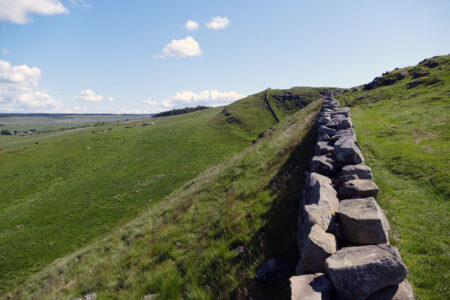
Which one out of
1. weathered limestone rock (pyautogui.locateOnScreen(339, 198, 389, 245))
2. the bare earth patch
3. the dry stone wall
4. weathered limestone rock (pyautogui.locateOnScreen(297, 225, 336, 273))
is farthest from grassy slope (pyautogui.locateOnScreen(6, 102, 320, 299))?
the bare earth patch

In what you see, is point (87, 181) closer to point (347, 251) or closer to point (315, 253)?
point (315, 253)

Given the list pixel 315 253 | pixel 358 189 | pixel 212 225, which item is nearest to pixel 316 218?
pixel 315 253

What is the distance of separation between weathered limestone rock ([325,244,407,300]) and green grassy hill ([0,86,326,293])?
28.5 m

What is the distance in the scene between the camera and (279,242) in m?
7.38

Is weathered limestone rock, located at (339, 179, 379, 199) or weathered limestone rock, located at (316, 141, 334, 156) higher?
weathered limestone rock, located at (316, 141, 334, 156)

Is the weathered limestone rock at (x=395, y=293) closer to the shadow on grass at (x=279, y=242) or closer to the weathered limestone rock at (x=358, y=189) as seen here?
the shadow on grass at (x=279, y=242)

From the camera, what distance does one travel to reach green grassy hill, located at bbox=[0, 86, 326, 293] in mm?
26000

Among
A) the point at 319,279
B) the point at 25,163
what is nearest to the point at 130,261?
the point at 319,279

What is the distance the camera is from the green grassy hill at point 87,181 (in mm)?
26000

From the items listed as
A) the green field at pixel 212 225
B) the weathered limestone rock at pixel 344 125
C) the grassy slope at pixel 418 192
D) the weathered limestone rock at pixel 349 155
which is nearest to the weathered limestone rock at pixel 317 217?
the green field at pixel 212 225

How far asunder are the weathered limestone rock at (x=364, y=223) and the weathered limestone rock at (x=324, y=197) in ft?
1.27

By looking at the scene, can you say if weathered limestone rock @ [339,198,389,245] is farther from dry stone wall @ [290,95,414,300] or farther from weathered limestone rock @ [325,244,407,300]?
weathered limestone rock @ [325,244,407,300]

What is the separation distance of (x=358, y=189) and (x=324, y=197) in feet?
4.55

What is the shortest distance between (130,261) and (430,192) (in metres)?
15.3
